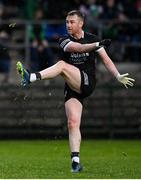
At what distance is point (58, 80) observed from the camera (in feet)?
78.5

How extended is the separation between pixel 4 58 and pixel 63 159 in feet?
25.8

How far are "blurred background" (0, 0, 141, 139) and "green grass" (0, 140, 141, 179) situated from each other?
634 millimetres

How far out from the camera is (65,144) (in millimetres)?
21562

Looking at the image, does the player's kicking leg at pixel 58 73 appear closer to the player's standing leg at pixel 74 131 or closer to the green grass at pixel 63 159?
the player's standing leg at pixel 74 131

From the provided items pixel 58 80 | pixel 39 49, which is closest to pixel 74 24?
pixel 39 49

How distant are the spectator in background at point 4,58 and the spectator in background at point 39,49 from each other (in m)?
0.68

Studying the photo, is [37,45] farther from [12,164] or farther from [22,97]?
[12,164]

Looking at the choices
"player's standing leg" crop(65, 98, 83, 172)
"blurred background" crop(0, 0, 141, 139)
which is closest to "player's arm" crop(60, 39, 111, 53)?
"player's standing leg" crop(65, 98, 83, 172)

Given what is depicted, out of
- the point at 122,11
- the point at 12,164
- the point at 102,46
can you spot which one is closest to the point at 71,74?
the point at 102,46

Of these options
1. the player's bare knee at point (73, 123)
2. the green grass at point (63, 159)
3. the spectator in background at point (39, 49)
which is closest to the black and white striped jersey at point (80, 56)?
the player's bare knee at point (73, 123)

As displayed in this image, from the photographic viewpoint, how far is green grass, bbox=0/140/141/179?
13.2 metres

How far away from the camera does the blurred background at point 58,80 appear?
23.0m

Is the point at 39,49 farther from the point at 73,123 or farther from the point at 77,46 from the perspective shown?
the point at 77,46

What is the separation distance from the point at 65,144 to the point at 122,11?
5.01 metres
